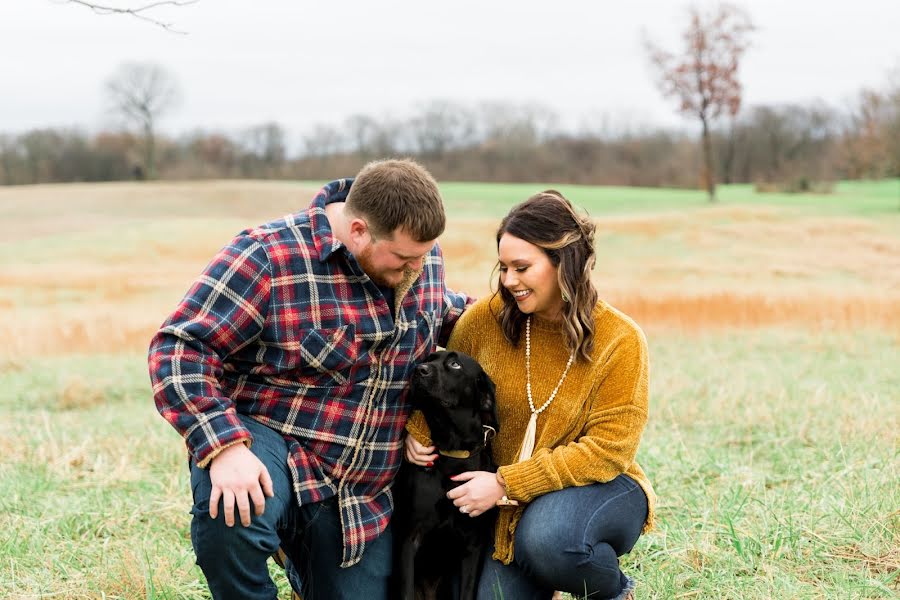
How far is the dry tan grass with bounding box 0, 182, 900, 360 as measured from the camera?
37.7 feet

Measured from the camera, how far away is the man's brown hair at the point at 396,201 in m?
2.74

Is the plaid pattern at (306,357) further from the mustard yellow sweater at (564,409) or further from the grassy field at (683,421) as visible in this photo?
the grassy field at (683,421)

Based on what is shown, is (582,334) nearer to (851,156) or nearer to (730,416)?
(730,416)

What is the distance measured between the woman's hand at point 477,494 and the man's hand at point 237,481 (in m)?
0.71

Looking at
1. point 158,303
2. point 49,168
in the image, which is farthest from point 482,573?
point 49,168

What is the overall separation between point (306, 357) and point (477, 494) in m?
0.77

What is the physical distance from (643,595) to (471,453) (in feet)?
2.82

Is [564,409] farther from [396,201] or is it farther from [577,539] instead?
[396,201]

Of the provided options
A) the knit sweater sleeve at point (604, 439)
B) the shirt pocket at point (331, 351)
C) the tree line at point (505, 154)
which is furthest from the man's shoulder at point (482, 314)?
the tree line at point (505, 154)

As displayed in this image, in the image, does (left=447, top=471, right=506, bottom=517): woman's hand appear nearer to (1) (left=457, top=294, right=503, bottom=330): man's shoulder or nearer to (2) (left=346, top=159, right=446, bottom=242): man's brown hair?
(1) (left=457, top=294, right=503, bottom=330): man's shoulder

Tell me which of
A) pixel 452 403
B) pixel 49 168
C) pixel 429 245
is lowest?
pixel 452 403

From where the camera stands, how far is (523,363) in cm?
320

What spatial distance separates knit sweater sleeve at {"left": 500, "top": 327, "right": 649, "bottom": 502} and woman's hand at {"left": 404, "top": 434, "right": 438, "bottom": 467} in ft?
0.89

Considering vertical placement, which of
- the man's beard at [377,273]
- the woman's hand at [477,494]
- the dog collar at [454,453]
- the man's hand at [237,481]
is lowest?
the woman's hand at [477,494]
